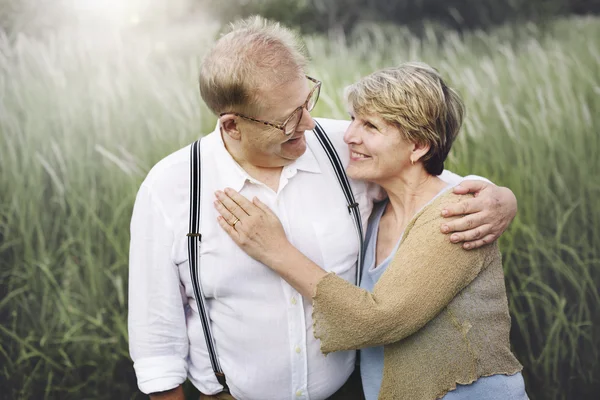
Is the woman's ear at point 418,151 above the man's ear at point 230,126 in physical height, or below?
below

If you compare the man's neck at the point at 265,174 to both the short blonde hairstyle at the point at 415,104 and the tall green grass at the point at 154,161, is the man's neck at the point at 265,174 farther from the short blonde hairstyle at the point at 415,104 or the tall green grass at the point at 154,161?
the tall green grass at the point at 154,161

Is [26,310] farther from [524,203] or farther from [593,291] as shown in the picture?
[593,291]

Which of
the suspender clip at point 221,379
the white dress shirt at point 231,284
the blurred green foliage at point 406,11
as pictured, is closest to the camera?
the white dress shirt at point 231,284

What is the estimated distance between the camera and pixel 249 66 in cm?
166

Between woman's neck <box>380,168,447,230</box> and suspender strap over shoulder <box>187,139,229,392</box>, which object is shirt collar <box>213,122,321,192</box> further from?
woman's neck <box>380,168,447,230</box>

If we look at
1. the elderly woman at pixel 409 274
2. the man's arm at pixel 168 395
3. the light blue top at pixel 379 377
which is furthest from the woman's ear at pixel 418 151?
the man's arm at pixel 168 395

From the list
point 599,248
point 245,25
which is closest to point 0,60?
point 245,25

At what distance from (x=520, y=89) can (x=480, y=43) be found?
248 millimetres

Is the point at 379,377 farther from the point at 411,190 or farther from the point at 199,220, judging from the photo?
the point at 199,220

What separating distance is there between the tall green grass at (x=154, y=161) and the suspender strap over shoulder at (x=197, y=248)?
707 mm

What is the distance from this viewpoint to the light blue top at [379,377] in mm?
1826

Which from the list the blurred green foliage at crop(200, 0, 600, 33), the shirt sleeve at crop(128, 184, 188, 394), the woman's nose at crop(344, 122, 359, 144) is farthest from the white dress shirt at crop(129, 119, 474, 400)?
the blurred green foliage at crop(200, 0, 600, 33)

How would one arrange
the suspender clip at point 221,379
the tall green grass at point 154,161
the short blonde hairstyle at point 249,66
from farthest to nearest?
the tall green grass at point 154,161, the suspender clip at point 221,379, the short blonde hairstyle at point 249,66

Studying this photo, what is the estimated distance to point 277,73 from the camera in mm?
1681
